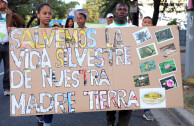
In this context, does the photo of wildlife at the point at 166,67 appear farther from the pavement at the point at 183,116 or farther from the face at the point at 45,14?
the face at the point at 45,14

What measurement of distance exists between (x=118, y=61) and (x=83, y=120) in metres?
1.56

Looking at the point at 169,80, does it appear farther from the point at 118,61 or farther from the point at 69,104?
the point at 69,104

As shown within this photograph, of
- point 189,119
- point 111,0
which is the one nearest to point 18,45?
point 189,119

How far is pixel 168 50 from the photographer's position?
318 cm

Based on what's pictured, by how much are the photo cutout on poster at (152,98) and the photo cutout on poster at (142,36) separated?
0.59m

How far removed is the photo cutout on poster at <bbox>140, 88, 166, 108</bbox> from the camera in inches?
124

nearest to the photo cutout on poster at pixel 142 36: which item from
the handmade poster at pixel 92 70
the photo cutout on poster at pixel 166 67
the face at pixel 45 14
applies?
Result: the handmade poster at pixel 92 70

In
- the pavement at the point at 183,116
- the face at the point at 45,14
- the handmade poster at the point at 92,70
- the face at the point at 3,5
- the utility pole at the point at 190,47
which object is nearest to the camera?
the handmade poster at the point at 92,70

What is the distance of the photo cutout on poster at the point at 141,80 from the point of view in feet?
10.3

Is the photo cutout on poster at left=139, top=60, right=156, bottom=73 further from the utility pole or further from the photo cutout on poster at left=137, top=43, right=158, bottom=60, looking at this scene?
the utility pole

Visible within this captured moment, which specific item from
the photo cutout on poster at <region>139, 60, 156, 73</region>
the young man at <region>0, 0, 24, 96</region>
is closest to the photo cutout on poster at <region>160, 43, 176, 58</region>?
the photo cutout on poster at <region>139, 60, 156, 73</region>

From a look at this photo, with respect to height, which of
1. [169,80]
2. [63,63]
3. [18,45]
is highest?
[18,45]

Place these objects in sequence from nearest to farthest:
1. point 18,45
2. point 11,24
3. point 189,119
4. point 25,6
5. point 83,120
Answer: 1. point 18,45
2. point 189,119
3. point 83,120
4. point 11,24
5. point 25,6

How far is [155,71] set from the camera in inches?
124
